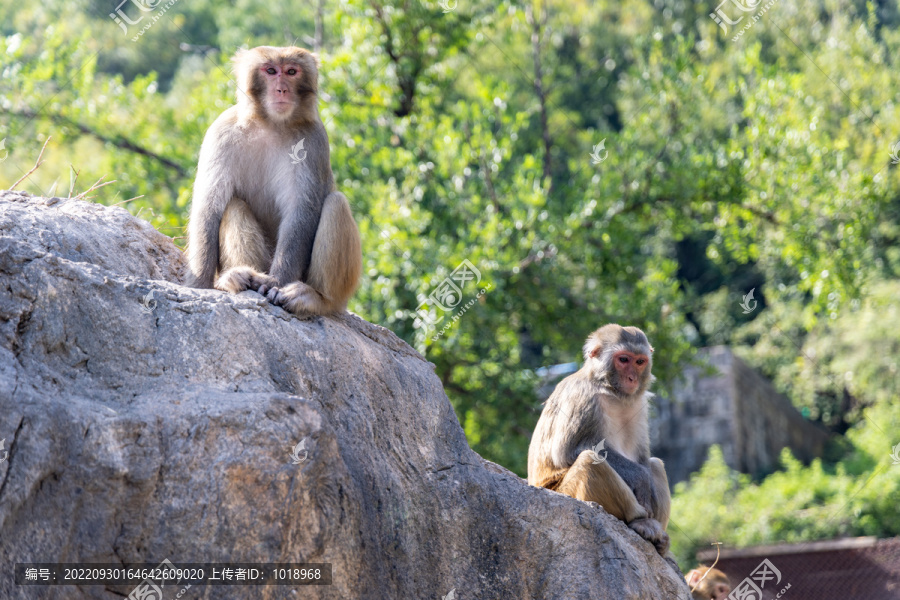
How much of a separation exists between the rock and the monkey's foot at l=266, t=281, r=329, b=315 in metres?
0.07

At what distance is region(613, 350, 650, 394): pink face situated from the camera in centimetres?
588

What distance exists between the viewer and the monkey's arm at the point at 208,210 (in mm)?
4684

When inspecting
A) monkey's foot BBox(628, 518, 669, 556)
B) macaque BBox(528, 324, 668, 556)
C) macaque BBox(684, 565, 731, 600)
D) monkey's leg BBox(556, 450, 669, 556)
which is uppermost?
macaque BBox(528, 324, 668, 556)

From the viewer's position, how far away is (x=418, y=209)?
9.90 m

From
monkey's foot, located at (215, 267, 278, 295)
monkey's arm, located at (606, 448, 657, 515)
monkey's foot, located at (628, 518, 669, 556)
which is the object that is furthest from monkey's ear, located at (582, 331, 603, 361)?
monkey's foot, located at (215, 267, 278, 295)

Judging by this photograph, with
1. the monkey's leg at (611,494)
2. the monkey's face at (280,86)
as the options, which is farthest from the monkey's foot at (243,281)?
the monkey's leg at (611,494)

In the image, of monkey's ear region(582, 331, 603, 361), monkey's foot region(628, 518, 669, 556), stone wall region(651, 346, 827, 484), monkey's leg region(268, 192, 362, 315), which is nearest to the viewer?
monkey's leg region(268, 192, 362, 315)

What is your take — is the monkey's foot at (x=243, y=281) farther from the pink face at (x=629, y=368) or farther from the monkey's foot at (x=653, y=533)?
the monkey's foot at (x=653, y=533)

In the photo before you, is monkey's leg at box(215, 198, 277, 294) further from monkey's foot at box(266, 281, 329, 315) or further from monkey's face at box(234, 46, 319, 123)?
monkey's face at box(234, 46, 319, 123)

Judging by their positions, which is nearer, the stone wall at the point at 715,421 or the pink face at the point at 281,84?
the pink face at the point at 281,84

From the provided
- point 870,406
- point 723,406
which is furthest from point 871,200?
point 870,406

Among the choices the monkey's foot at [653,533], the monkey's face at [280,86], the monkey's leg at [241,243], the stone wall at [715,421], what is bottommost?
the monkey's foot at [653,533]

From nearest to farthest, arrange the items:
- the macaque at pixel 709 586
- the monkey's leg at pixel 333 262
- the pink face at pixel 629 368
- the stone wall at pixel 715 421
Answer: the monkey's leg at pixel 333 262
the pink face at pixel 629 368
the macaque at pixel 709 586
the stone wall at pixel 715 421

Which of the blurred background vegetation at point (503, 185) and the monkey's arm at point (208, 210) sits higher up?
the blurred background vegetation at point (503, 185)
